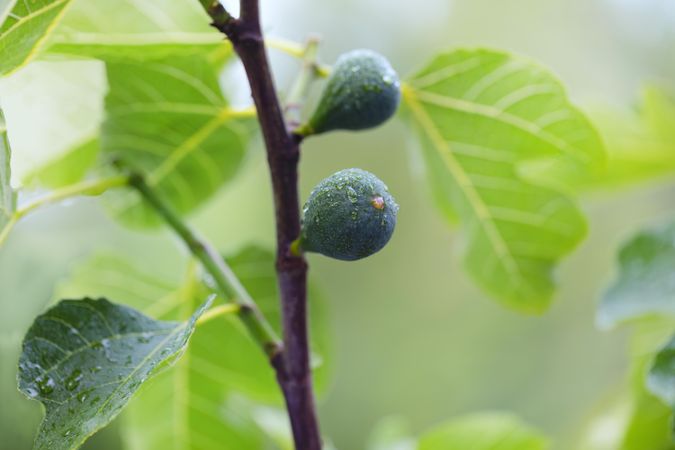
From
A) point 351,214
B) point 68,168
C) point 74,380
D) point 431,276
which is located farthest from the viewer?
point 431,276

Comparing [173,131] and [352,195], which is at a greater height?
[173,131]

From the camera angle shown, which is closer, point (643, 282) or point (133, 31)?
point (133, 31)

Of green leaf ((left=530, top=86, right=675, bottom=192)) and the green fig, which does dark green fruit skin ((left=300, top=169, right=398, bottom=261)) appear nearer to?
the green fig

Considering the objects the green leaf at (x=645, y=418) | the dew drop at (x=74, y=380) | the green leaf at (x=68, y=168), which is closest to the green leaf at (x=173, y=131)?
the green leaf at (x=68, y=168)

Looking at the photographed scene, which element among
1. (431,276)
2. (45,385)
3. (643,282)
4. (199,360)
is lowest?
(45,385)

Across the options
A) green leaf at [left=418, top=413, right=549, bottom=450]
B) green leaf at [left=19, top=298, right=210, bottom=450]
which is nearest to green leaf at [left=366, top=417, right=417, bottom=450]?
green leaf at [left=418, top=413, right=549, bottom=450]

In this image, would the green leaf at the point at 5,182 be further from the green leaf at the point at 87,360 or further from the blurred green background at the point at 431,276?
the blurred green background at the point at 431,276

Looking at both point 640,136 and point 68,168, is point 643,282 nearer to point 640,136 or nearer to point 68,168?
point 640,136

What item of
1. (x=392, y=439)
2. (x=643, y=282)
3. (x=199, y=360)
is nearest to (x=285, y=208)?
(x=199, y=360)
